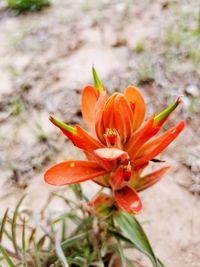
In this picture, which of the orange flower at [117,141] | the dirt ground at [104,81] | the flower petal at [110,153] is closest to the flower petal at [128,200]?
the orange flower at [117,141]

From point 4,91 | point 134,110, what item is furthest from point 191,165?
point 4,91

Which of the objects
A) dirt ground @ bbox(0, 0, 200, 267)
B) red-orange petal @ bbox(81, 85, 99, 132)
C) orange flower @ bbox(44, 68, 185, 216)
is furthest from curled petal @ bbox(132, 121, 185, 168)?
dirt ground @ bbox(0, 0, 200, 267)

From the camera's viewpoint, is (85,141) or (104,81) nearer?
(85,141)

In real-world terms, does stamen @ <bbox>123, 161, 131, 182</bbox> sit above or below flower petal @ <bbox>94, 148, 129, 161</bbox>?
below

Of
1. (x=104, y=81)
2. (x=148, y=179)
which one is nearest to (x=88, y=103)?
(x=148, y=179)

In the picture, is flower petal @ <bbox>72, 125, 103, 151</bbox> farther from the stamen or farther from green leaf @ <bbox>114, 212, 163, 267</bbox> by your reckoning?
green leaf @ <bbox>114, 212, 163, 267</bbox>

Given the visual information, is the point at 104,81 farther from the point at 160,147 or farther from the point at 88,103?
the point at 160,147
